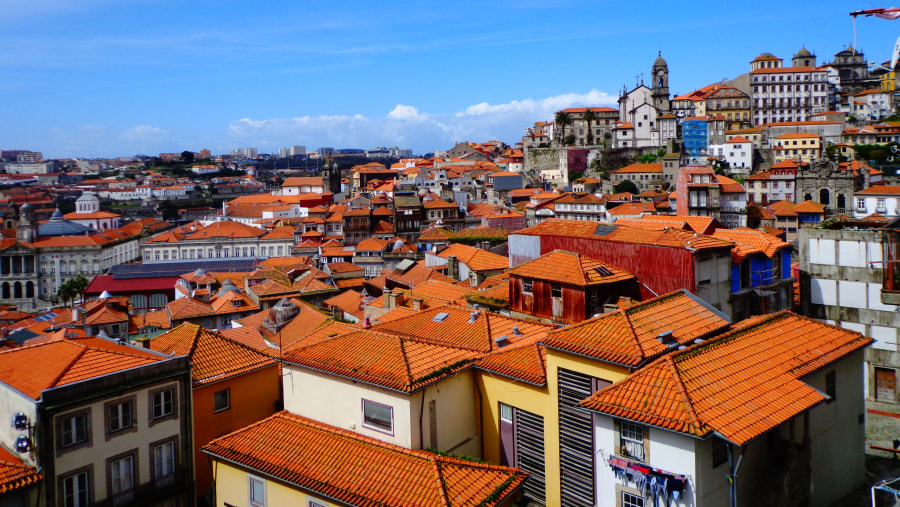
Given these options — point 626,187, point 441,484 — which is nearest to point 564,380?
point 441,484

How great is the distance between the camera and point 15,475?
43.8 feet

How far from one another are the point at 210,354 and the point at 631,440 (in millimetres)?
11618

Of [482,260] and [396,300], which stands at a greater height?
[482,260]

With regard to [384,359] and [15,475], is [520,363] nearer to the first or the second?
[384,359]

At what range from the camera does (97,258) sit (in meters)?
88.2

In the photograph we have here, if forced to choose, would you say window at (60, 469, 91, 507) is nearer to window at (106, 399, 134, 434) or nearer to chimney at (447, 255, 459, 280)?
window at (106, 399, 134, 434)

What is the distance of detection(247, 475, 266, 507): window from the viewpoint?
44.8ft

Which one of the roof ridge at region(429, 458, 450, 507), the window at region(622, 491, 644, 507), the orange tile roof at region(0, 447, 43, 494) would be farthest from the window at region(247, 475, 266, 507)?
the window at region(622, 491, 644, 507)

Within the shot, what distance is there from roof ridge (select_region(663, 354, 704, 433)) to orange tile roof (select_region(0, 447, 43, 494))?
12.3 m

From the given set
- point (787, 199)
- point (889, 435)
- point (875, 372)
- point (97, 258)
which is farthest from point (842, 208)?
point (97, 258)

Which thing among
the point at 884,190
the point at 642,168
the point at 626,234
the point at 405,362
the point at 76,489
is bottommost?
the point at 76,489

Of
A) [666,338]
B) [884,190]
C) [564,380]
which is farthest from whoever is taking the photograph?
[884,190]

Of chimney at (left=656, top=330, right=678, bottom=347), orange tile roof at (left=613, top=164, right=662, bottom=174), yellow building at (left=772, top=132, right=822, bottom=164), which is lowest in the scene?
chimney at (left=656, top=330, right=678, bottom=347)

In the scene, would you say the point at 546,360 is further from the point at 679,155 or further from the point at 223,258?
the point at 679,155
